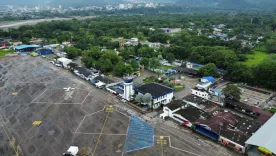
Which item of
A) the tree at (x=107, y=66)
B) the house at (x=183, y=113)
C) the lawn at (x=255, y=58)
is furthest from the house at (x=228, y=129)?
the lawn at (x=255, y=58)

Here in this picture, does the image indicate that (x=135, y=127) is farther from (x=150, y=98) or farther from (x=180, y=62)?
(x=180, y=62)

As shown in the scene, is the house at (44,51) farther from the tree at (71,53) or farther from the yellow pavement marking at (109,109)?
the yellow pavement marking at (109,109)

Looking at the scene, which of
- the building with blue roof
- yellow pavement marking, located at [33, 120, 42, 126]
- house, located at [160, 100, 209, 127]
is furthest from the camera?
the building with blue roof

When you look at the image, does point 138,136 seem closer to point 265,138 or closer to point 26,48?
point 265,138

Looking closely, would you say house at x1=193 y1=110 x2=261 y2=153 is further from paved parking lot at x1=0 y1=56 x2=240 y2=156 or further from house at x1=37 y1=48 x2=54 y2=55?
house at x1=37 y1=48 x2=54 y2=55

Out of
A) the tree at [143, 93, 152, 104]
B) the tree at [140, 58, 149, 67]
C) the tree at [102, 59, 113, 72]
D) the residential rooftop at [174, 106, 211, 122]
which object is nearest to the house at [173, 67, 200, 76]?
the tree at [140, 58, 149, 67]

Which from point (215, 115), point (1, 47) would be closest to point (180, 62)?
point (215, 115)
